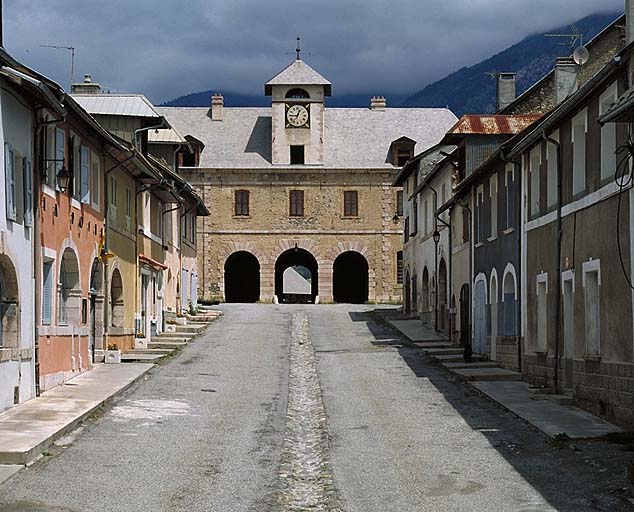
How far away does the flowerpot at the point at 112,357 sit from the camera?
25.2 meters

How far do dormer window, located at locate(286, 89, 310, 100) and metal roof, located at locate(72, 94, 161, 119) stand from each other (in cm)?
2807

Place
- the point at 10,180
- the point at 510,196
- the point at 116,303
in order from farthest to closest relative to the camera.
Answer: the point at 116,303 < the point at 510,196 < the point at 10,180

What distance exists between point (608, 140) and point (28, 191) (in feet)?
30.0

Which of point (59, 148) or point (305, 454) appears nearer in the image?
point (305, 454)

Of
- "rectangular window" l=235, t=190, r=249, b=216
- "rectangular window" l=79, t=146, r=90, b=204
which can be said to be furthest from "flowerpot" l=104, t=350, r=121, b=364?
"rectangular window" l=235, t=190, r=249, b=216

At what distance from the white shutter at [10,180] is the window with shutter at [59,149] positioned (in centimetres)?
268

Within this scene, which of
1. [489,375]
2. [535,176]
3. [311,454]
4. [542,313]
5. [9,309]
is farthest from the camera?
[489,375]

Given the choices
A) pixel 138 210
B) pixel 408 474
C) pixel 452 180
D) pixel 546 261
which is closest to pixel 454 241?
pixel 452 180

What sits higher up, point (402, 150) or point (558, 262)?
point (402, 150)

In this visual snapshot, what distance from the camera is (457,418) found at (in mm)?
16625

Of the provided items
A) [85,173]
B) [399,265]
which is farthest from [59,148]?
[399,265]

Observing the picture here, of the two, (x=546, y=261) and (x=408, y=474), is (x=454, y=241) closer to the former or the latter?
(x=546, y=261)

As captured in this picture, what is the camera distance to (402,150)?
5844cm

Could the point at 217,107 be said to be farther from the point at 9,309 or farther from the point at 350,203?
the point at 9,309
